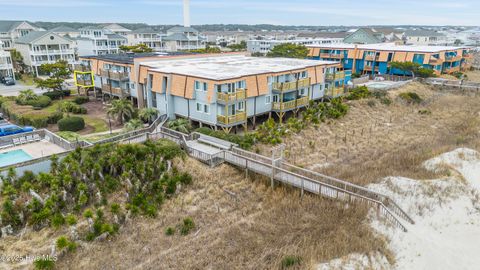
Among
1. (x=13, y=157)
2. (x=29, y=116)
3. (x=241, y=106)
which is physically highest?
(x=241, y=106)

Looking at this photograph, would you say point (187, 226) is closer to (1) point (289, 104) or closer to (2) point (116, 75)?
(1) point (289, 104)

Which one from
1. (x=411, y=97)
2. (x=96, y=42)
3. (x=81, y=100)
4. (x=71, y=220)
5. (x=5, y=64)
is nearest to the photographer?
(x=71, y=220)

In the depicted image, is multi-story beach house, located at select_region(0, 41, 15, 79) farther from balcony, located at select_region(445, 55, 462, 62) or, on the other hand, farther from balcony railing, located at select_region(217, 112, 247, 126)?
balcony, located at select_region(445, 55, 462, 62)

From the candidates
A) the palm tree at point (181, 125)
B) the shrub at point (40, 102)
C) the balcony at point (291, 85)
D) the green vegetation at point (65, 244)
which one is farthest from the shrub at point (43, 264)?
the shrub at point (40, 102)

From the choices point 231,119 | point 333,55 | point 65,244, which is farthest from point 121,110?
point 333,55

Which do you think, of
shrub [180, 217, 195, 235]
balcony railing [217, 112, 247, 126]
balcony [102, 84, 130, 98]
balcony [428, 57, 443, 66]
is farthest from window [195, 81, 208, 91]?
balcony [428, 57, 443, 66]

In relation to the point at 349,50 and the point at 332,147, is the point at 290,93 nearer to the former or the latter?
the point at 332,147
